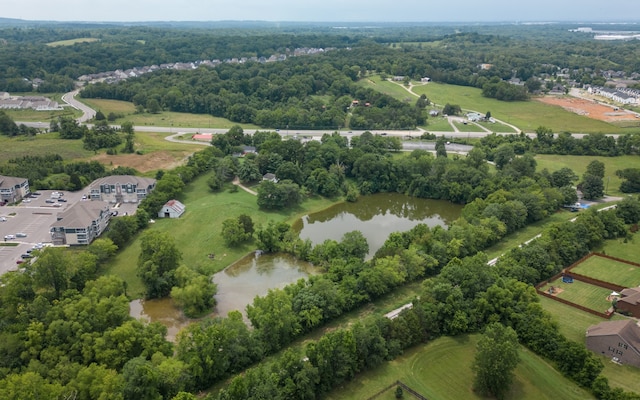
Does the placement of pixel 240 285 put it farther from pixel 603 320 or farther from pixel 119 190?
pixel 603 320

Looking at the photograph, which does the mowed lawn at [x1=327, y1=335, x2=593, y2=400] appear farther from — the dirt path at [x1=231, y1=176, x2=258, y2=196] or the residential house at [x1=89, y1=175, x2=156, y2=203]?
the residential house at [x1=89, y1=175, x2=156, y2=203]

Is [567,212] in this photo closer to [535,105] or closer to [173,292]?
[173,292]

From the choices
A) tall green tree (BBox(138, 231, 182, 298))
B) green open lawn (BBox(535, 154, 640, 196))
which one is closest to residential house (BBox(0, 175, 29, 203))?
tall green tree (BBox(138, 231, 182, 298))

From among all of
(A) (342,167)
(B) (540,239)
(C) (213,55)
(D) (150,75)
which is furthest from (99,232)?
(C) (213,55)

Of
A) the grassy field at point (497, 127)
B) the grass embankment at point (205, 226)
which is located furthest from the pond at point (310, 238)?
the grassy field at point (497, 127)

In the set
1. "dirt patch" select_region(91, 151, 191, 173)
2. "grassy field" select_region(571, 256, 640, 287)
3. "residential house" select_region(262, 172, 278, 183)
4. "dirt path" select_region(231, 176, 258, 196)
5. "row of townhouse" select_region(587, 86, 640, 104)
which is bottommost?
"grassy field" select_region(571, 256, 640, 287)

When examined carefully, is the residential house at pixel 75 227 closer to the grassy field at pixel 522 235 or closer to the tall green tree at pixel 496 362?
the tall green tree at pixel 496 362
